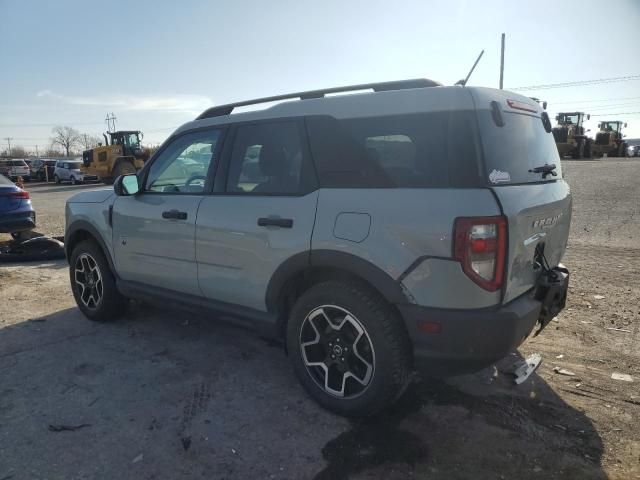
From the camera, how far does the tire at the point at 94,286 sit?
447cm

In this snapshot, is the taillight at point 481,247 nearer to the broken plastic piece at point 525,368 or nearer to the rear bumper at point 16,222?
the broken plastic piece at point 525,368

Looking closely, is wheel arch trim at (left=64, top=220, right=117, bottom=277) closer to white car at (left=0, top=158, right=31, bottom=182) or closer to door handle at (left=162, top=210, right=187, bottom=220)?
door handle at (left=162, top=210, right=187, bottom=220)

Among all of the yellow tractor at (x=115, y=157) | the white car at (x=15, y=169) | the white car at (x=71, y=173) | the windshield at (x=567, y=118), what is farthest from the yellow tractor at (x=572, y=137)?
the white car at (x=15, y=169)

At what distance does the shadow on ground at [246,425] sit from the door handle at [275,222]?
1171 mm

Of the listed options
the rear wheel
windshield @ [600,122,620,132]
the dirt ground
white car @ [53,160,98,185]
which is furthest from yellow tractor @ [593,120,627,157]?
the dirt ground

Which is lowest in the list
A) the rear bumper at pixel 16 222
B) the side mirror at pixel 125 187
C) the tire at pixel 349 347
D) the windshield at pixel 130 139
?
the tire at pixel 349 347

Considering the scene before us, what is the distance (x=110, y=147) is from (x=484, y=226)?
91.9ft

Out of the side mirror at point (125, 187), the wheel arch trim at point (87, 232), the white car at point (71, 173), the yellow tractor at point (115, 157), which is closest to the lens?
the side mirror at point (125, 187)

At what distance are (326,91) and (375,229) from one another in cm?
113

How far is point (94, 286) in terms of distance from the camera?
4.61 meters

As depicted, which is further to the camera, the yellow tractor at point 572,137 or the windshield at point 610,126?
the windshield at point 610,126

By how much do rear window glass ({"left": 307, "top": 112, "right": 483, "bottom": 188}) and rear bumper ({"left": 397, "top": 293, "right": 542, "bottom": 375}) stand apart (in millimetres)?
676

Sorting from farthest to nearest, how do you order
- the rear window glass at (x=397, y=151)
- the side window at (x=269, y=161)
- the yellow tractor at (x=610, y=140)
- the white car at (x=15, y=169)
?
the yellow tractor at (x=610, y=140)
the white car at (x=15, y=169)
the side window at (x=269, y=161)
the rear window glass at (x=397, y=151)

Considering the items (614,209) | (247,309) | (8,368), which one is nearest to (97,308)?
(8,368)
